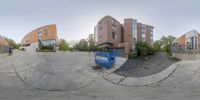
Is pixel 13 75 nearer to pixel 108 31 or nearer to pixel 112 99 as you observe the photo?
pixel 112 99

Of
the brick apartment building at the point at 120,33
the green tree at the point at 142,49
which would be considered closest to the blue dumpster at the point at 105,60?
the green tree at the point at 142,49

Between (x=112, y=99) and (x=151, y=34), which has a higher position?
(x=151, y=34)

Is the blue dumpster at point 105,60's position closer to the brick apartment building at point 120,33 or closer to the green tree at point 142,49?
the green tree at point 142,49

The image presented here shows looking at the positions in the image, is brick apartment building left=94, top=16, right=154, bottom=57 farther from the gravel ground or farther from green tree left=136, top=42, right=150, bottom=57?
the gravel ground

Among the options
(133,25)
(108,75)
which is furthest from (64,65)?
(133,25)

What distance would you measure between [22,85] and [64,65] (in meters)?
8.09

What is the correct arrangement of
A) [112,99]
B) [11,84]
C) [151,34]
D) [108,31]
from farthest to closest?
1. [151,34]
2. [108,31]
3. [11,84]
4. [112,99]

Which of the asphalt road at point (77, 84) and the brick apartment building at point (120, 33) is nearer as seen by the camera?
the asphalt road at point (77, 84)

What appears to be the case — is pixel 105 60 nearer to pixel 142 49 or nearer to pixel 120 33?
pixel 142 49

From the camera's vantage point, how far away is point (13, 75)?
18.1 meters

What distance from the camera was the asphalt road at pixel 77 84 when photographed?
41.5 feet

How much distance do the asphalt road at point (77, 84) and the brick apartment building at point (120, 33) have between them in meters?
16.9

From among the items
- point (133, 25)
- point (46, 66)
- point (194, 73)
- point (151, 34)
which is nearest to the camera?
point (194, 73)

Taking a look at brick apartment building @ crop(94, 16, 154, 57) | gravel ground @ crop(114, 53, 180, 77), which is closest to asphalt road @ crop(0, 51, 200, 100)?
gravel ground @ crop(114, 53, 180, 77)
